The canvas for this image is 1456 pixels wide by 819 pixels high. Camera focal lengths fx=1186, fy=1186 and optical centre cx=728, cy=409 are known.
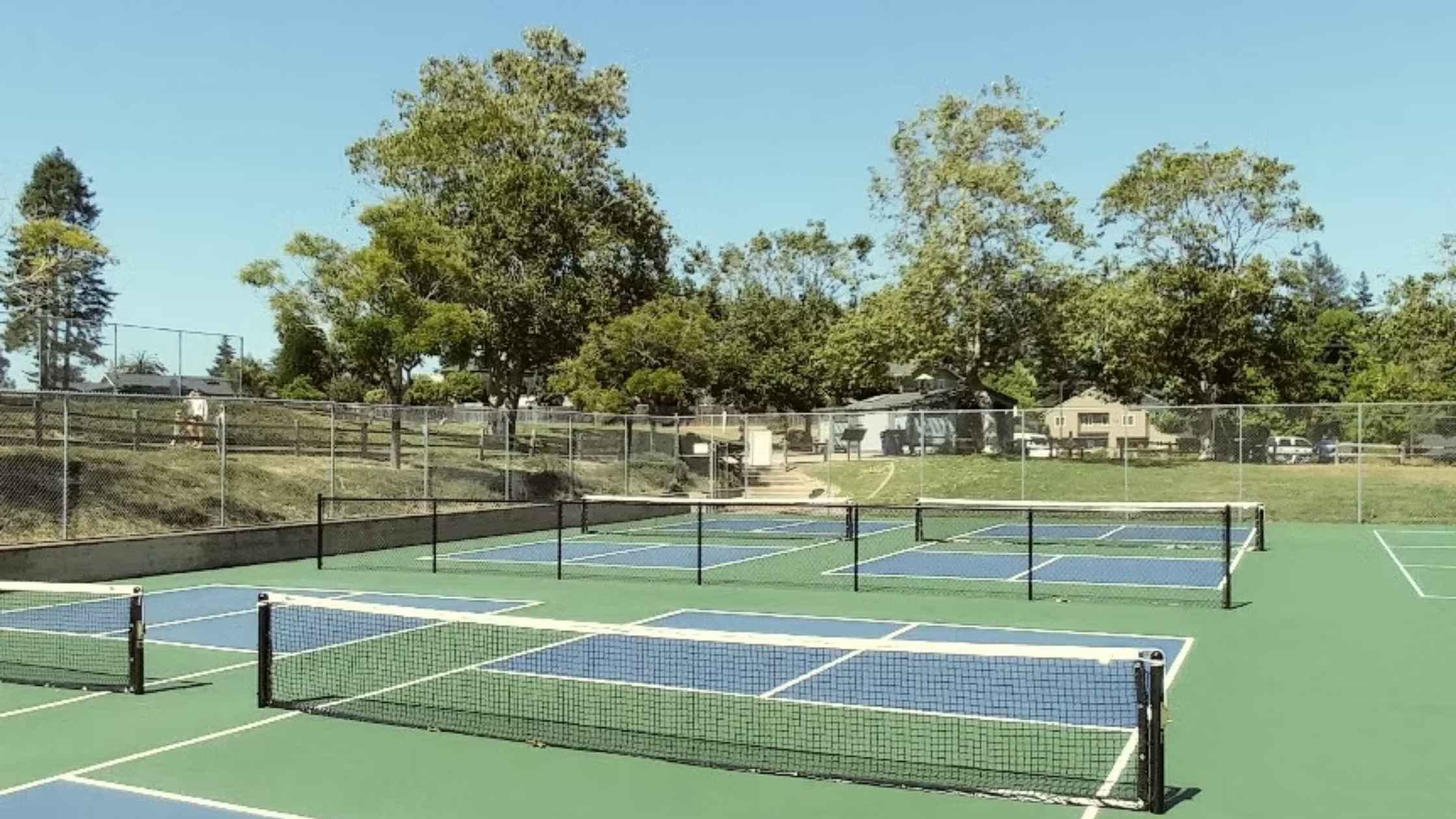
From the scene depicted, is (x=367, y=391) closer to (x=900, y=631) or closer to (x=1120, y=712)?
(x=900, y=631)

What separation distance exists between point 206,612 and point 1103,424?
235ft

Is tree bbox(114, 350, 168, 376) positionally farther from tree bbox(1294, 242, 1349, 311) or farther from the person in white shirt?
tree bbox(1294, 242, 1349, 311)

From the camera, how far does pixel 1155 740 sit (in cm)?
646

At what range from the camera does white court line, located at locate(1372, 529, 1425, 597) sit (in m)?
16.0

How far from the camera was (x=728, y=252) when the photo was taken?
7925cm

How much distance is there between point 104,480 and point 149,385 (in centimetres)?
768

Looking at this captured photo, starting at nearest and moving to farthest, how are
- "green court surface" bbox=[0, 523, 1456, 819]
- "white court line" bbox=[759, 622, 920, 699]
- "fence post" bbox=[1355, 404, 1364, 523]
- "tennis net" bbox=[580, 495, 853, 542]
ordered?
"green court surface" bbox=[0, 523, 1456, 819] < "white court line" bbox=[759, 622, 920, 699] < "tennis net" bbox=[580, 495, 853, 542] < "fence post" bbox=[1355, 404, 1364, 523]

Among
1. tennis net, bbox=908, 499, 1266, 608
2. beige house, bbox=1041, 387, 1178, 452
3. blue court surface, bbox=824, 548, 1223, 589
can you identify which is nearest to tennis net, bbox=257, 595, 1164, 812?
tennis net, bbox=908, 499, 1266, 608

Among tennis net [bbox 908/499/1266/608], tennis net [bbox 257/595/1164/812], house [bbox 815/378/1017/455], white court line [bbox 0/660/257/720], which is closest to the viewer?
tennis net [bbox 257/595/1164/812]

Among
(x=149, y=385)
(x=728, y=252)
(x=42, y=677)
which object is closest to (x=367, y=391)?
(x=149, y=385)

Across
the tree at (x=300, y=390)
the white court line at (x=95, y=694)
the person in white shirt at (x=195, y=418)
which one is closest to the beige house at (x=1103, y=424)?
the tree at (x=300, y=390)

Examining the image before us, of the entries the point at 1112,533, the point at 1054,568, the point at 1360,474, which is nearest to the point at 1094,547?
the point at 1112,533

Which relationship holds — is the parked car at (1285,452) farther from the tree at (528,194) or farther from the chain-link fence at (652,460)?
the tree at (528,194)

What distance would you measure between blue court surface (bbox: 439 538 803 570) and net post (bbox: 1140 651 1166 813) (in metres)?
13.2
